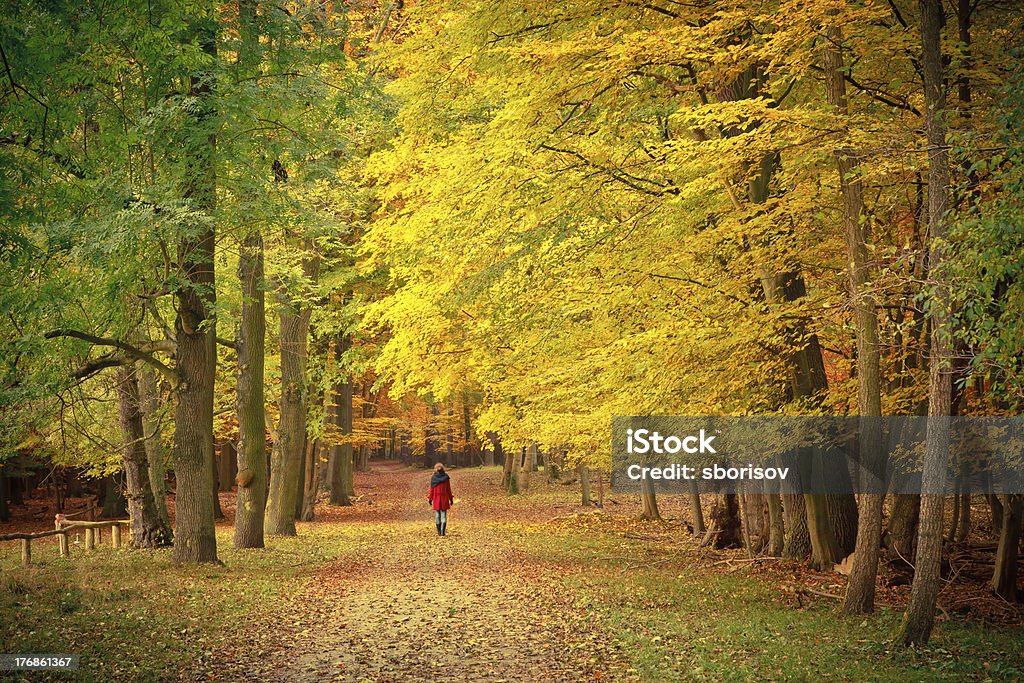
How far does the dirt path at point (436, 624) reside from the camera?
29.2 feet

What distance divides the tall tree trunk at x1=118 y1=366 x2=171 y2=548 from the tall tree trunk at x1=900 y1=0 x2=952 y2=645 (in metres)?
16.0

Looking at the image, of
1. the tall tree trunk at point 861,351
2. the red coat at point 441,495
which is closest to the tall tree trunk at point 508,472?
the red coat at point 441,495

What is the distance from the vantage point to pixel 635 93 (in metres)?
15.6

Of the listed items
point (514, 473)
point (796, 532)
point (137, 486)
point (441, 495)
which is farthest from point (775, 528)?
point (514, 473)

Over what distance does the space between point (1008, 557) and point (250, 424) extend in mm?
14332

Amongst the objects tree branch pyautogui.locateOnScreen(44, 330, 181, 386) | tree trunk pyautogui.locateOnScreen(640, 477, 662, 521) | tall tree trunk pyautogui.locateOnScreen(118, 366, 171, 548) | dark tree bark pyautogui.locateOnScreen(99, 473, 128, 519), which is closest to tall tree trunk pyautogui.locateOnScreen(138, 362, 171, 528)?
tall tree trunk pyautogui.locateOnScreen(118, 366, 171, 548)

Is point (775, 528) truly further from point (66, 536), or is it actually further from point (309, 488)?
point (309, 488)

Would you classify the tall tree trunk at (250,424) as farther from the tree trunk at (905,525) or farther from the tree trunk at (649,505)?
the tree trunk at (649,505)

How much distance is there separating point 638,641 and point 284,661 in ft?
12.6

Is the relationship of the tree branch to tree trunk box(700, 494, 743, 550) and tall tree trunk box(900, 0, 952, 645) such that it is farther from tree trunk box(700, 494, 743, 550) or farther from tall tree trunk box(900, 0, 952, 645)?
tree trunk box(700, 494, 743, 550)

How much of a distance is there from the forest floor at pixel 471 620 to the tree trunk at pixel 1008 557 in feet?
1.27

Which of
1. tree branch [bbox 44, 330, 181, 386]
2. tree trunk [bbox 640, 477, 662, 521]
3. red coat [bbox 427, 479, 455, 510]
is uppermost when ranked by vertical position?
tree branch [bbox 44, 330, 181, 386]

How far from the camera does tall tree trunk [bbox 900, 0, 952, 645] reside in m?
9.95

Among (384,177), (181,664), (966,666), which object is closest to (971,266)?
(966,666)
